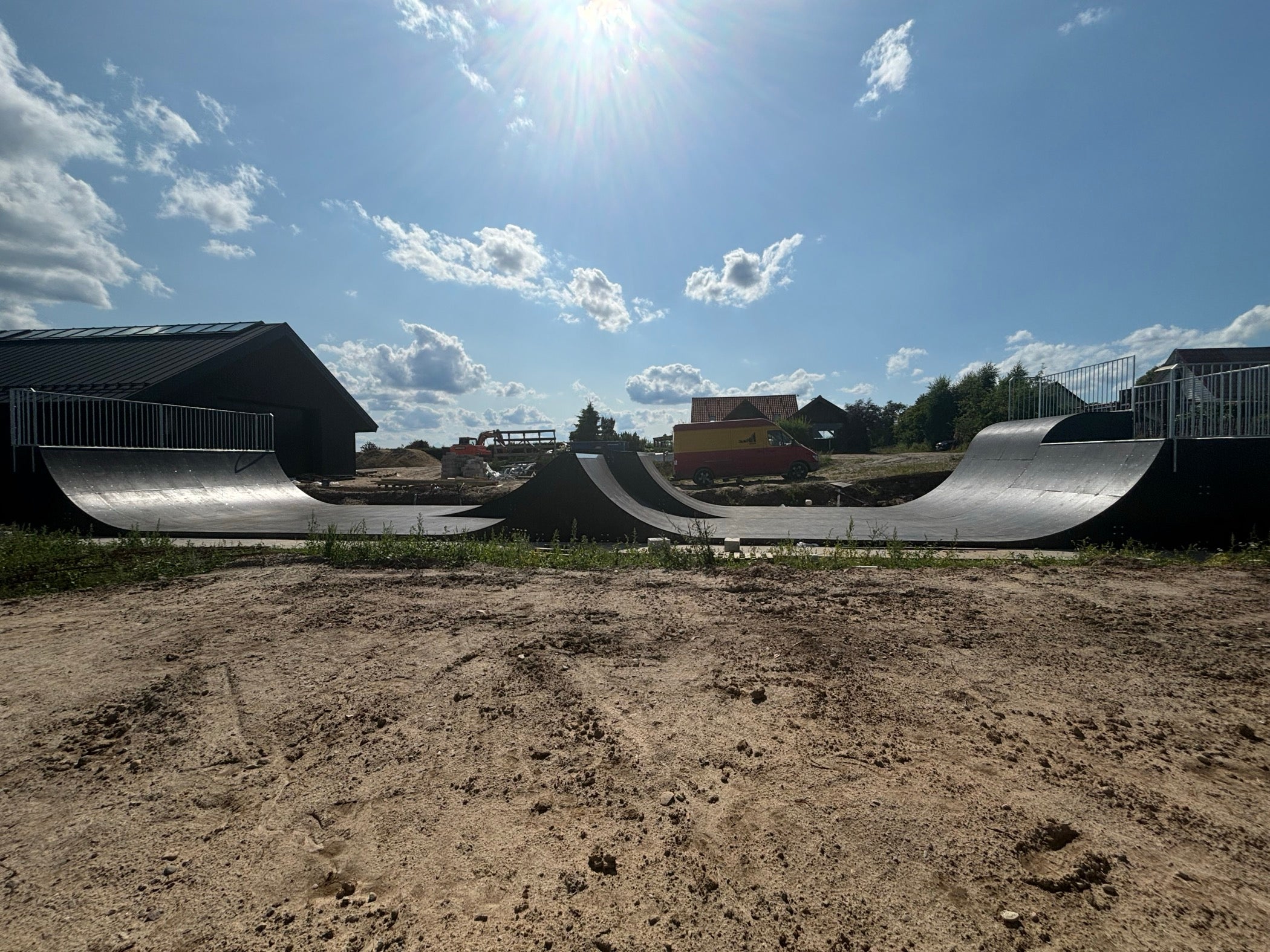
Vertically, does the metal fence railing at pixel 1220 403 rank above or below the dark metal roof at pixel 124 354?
below

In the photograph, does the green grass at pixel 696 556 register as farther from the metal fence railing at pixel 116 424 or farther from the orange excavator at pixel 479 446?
the orange excavator at pixel 479 446

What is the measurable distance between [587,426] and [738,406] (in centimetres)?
1488

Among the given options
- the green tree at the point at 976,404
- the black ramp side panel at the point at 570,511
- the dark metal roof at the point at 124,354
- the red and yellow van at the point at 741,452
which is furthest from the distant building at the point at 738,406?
the black ramp side panel at the point at 570,511

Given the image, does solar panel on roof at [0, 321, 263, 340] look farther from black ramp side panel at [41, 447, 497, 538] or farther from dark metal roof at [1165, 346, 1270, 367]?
dark metal roof at [1165, 346, 1270, 367]

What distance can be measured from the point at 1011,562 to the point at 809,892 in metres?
Answer: 5.50

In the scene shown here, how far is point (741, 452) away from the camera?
1833cm

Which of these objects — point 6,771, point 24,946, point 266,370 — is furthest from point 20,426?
point 24,946

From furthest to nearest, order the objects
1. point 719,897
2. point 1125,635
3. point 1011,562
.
Result: point 1011,562 < point 1125,635 < point 719,897

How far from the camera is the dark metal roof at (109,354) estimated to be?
1341 cm

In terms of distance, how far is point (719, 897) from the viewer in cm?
146

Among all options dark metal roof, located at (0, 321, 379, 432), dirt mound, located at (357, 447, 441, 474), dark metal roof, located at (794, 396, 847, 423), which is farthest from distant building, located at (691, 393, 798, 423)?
dark metal roof, located at (0, 321, 379, 432)

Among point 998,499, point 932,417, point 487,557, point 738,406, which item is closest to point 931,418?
point 932,417

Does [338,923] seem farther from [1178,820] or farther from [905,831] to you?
[1178,820]

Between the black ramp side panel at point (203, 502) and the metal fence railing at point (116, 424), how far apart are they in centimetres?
52
